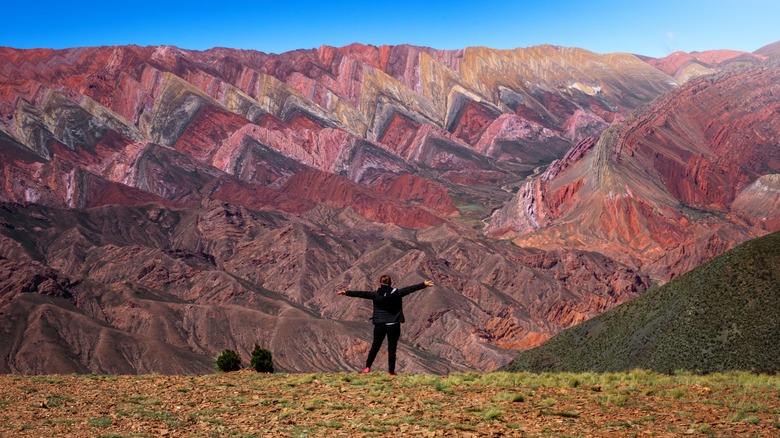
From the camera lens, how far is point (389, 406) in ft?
63.6

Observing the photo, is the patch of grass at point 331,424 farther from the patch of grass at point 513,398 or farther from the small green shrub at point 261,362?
the small green shrub at point 261,362

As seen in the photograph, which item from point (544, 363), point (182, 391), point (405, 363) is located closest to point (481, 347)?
point (405, 363)

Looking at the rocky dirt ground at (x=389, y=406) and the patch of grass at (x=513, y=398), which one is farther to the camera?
the patch of grass at (x=513, y=398)

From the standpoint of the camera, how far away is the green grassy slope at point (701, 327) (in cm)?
3503

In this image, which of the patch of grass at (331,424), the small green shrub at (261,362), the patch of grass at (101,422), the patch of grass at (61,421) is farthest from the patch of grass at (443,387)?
the small green shrub at (261,362)

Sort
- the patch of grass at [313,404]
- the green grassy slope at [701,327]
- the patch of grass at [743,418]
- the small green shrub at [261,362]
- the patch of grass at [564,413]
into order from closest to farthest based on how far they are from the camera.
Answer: the patch of grass at [743,418], the patch of grass at [564,413], the patch of grass at [313,404], the green grassy slope at [701,327], the small green shrub at [261,362]

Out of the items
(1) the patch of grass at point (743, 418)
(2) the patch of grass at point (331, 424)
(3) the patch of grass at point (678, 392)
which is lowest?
(2) the patch of grass at point (331, 424)

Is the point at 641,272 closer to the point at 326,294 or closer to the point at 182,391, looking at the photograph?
the point at 326,294

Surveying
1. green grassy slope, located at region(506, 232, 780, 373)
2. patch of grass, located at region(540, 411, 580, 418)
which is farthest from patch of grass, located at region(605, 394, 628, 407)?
green grassy slope, located at region(506, 232, 780, 373)

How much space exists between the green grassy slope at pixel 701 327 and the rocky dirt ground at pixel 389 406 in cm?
1055

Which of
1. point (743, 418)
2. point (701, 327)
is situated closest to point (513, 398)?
point (743, 418)

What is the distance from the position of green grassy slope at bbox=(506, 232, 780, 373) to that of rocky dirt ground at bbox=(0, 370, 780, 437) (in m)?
10.6

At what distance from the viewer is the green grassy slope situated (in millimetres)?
35031

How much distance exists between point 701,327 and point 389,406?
21.6 meters
